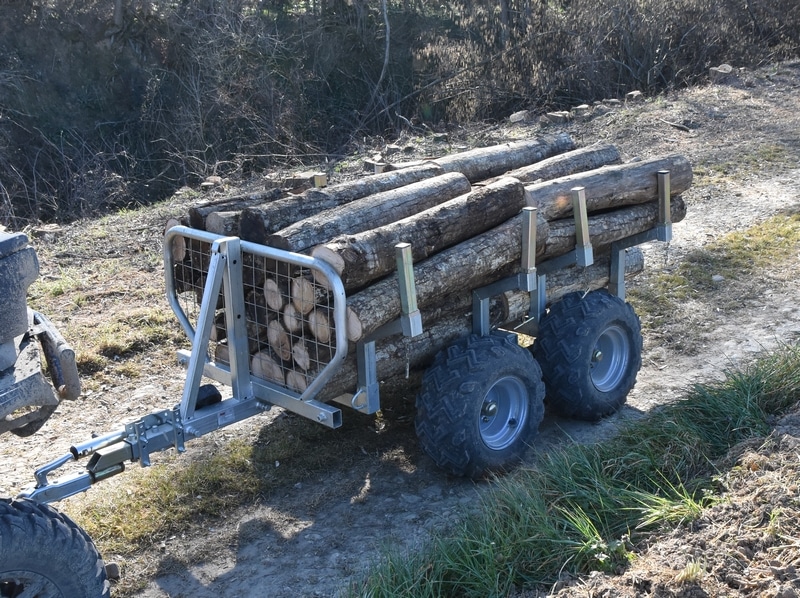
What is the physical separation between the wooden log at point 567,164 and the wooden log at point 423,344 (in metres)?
0.98

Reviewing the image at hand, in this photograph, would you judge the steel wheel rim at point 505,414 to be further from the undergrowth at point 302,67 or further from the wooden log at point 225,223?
the undergrowth at point 302,67

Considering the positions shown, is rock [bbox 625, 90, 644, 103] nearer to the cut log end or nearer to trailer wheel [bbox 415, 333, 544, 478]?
trailer wheel [bbox 415, 333, 544, 478]

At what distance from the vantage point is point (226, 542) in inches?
186

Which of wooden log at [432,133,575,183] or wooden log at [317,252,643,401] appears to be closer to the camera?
wooden log at [317,252,643,401]

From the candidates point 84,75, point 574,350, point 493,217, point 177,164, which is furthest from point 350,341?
point 84,75

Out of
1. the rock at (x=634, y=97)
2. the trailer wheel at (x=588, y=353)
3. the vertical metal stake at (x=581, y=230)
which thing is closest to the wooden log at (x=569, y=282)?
the trailer wheel at (x=588, y=353)

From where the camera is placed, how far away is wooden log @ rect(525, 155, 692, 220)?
5.58 metres

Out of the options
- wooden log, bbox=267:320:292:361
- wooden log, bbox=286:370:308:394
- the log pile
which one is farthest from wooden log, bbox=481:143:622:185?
wooden log, bbox=286:370:308:394

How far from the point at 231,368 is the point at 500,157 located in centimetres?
275

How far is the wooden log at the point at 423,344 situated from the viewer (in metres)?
4.80

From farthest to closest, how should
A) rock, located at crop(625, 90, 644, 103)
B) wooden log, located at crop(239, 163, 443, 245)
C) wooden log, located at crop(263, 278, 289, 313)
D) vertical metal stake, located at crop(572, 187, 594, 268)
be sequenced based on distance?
rock, located at crop(625, 90, 644, 103) → vertical metal stake, located at crop(572, 187, 594, 268) → wooden log, located at crop(239, 163, 443, 245) → wooden log, located at crop(263, 278, 289, 313)

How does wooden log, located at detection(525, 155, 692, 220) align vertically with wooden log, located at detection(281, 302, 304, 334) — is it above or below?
above

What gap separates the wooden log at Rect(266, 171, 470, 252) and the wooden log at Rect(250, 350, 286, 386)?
0.68 meters

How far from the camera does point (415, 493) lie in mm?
5141
